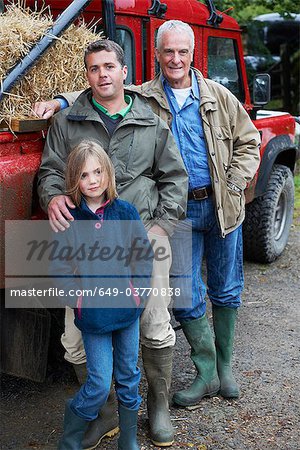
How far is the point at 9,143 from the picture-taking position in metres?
3.10

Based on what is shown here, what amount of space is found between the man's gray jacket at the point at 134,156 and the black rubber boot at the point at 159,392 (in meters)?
0.58

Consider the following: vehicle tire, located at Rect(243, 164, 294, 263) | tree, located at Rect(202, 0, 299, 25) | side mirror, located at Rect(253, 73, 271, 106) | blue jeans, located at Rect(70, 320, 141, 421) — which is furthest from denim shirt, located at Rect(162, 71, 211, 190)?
tree, located at Rect(202, 0, 299, 25)

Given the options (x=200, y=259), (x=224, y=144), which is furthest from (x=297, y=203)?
(x=224, y=144)

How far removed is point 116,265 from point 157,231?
307mm

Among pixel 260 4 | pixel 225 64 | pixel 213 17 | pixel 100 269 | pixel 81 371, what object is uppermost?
pixel 260 4

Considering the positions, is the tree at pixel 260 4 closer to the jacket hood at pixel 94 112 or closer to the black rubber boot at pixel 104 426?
the jacket hood at pixel 94 112

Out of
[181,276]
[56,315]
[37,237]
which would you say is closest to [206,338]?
[181,276]

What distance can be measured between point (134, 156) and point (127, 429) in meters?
1.16

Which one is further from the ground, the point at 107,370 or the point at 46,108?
the point at 46,108

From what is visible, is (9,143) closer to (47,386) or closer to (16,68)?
(16,68)

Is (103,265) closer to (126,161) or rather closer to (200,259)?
(126,161)

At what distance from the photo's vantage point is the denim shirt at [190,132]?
345 cm

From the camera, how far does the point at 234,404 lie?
3.70 meters

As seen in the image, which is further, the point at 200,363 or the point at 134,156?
the point at 200,363
